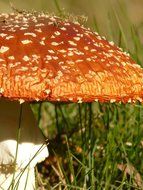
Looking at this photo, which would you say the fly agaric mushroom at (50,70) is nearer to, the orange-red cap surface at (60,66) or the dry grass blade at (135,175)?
the orange-red cap surface at (60,66)

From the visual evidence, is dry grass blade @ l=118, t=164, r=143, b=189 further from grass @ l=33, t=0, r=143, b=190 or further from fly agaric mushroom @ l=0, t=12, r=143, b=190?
fly agaric mushroom @ l=0, t=12, r=143, b=190

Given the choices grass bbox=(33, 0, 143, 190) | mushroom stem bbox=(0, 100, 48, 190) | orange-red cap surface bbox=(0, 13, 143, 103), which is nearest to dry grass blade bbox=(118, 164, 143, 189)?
grass bbox=(33, 0, 143, 190)

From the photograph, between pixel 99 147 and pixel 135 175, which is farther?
pixel 99 147

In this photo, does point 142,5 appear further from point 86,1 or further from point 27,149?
point 27,149

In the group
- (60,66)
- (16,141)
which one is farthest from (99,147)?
(60,66)

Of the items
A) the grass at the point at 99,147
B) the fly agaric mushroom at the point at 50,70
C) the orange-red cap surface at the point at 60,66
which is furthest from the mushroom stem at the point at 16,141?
the orange-red cap surface at the point at 60,66

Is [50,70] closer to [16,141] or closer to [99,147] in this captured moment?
[16,141]

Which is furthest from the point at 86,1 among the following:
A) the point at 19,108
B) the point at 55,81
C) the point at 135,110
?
the point at 55,81
